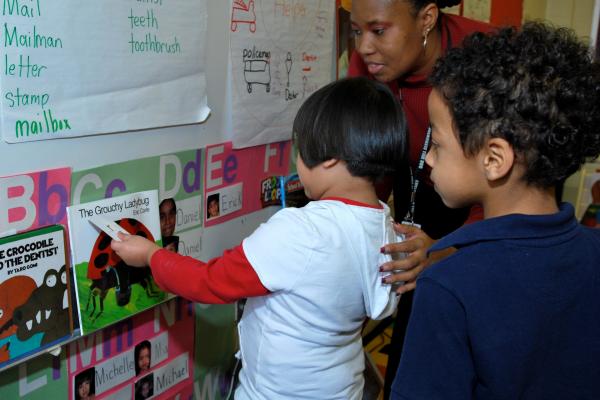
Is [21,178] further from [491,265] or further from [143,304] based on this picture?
[491,265]

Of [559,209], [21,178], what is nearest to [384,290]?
[559,209]

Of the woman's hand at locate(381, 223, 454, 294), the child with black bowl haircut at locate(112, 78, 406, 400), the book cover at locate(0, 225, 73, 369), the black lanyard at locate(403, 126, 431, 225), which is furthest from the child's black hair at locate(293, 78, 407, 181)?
the book cover at locate(0, 225, 73, 369)

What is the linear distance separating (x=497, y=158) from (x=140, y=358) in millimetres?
781

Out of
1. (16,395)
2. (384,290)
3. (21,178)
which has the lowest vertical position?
(16,395)

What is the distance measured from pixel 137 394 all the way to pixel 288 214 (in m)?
0.50

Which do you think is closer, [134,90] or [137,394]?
[134,90]

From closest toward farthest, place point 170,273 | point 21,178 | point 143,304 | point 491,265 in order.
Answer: point 491,265
point 21,178
point 170,273
point 143,304

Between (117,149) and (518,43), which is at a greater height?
(518,43)

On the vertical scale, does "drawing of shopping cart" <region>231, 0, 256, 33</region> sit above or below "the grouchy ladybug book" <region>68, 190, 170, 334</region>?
above

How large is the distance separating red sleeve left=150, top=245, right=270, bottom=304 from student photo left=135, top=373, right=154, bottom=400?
28cm

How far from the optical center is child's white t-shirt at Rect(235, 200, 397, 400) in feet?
2.94

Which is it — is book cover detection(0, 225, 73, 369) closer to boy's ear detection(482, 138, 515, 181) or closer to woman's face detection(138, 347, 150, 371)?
woman's face detection(138, 347, 150, 371)

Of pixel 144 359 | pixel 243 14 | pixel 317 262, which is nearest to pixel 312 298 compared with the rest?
pixel 317 262

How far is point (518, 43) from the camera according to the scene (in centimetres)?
67
